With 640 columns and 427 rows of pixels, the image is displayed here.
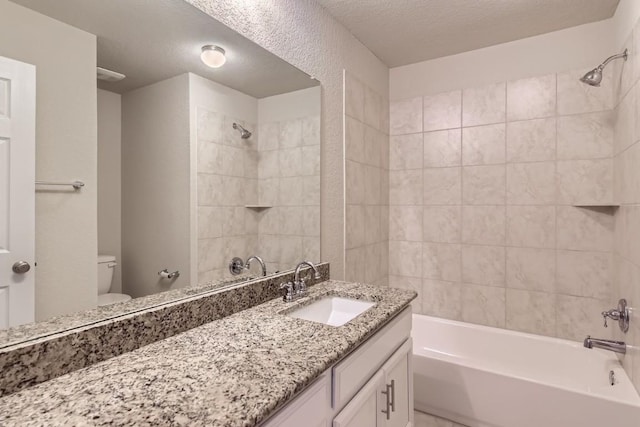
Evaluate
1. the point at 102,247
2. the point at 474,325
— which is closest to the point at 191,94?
the point at 102,247

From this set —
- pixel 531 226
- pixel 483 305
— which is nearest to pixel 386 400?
pixel 483 305

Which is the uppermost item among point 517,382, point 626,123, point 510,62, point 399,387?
point 510,62

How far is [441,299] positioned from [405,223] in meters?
0.68

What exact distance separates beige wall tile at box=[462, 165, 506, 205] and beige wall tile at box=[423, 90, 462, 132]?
39 cm

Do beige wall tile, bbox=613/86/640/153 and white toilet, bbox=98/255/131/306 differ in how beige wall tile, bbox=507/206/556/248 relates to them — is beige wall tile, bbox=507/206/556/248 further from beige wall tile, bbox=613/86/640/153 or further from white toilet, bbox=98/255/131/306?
white toilet, bbox=98/255/131/306

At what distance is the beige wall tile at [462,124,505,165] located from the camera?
2.46 meters

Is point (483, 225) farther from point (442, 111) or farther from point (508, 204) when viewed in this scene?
point (442, 111)

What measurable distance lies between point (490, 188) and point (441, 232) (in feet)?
1.61

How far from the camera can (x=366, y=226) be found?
2.50 m

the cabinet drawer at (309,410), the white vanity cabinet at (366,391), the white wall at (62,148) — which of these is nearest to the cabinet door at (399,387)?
the white vanity cabinet at (366,391)

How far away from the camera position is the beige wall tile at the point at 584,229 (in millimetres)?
2154

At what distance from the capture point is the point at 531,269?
2.37m

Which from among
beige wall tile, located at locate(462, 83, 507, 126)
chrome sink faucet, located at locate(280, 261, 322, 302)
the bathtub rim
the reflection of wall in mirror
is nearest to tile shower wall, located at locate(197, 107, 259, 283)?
the reflection of wall in mirror

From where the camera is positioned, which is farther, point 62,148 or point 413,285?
point 413,285
